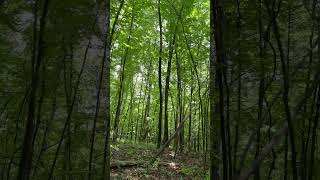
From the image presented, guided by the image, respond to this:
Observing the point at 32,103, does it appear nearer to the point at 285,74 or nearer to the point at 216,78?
the point at 216,78

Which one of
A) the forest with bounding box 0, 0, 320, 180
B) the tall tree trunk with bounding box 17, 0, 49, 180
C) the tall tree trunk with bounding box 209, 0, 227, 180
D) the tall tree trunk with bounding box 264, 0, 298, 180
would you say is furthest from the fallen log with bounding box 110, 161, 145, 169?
the tall tree trunk with bounding box 264, 0, 298, 180

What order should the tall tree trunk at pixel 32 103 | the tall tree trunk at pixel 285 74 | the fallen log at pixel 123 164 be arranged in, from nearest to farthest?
the tall tree trunk at pixel 285 74
the tall tree trunk at pixel 32 103
the fallen log at pixel 123 164

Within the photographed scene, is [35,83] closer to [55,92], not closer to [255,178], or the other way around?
[55,92]

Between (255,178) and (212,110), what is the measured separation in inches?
16.9

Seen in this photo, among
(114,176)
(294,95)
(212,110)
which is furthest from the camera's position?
(114,176)

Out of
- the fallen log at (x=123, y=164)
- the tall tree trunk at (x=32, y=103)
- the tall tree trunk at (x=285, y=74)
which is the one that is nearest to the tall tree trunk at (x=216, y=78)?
the tall tree trunk at (x=285, y=74)

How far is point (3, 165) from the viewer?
6.39 feet

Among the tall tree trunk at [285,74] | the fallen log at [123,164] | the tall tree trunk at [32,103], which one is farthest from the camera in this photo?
the fallen log at [123,164]

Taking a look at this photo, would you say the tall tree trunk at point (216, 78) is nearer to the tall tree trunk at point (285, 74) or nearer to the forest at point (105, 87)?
the forest at point (105, 87)

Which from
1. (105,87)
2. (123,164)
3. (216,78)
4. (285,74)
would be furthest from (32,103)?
(123,164)

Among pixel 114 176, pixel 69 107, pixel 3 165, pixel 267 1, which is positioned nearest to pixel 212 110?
pixel 267 1

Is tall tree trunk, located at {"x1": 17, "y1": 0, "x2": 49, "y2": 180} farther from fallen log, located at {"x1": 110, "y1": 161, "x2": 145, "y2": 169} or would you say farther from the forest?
fallen log, located at {"x1": 110, "y1": 161, "x2": 145, "y2": 169}

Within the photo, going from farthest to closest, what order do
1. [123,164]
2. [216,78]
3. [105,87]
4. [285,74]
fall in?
1. [123,164]
2. [105,87]
3. [216,78]
4. [285,74]

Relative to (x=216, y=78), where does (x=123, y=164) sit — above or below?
below
